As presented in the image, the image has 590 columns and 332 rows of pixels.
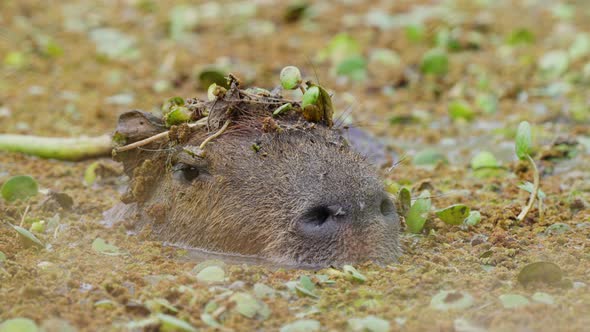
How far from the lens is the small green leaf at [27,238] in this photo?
4980 millimetres

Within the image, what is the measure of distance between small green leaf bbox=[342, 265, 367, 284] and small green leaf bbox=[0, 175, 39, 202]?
2590mm

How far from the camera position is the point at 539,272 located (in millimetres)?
4371

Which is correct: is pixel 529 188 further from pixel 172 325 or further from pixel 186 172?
pixel 172 325

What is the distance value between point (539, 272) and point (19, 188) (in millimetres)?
3447

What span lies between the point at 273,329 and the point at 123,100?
5.80 m

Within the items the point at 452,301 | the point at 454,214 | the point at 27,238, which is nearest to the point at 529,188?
the point at 454,214

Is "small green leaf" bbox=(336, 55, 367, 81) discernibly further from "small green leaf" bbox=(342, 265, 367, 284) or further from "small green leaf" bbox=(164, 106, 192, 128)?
"small green leaf" bbox=(342, 265, 367, 284)

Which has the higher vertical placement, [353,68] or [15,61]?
[353,68]

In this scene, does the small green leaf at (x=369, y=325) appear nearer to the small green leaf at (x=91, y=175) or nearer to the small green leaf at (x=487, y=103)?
the small green leaf at (x=91, y=175)

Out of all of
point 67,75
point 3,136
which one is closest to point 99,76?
point 67,75

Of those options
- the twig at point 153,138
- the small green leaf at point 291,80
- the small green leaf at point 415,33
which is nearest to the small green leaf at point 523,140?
the small green leaf at point 291,80

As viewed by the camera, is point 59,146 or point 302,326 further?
point 59,146

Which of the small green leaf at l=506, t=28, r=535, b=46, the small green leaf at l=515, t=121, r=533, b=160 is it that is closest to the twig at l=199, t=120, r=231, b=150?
the small green leaf at l=515, t=121, r=533, b=160

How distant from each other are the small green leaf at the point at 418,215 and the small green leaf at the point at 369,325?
1466mm
